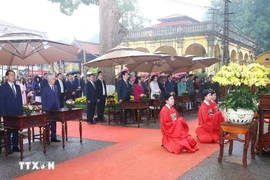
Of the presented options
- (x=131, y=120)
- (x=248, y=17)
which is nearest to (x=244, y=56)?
(x=248, y=17)

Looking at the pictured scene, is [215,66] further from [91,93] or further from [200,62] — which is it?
[91,93]

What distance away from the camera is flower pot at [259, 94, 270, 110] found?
17.1ft

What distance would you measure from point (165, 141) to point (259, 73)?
237 cm

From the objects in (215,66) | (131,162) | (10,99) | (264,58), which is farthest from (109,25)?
(264,58)

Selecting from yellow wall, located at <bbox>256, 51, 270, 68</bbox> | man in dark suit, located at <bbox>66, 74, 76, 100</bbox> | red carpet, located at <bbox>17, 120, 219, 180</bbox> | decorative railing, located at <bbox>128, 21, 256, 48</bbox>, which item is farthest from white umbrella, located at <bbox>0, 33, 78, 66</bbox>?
yellow wall, located at <bbox>256, 51, 270, 68</bbox>

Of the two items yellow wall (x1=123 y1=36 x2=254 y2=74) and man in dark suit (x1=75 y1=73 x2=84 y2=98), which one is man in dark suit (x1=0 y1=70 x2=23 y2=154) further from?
yellow wall (x1=123 y1=36 x2=254 y2=74)

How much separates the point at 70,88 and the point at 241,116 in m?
9.60

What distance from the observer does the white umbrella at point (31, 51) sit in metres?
6.19

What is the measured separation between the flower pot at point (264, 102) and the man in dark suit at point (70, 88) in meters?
9.05

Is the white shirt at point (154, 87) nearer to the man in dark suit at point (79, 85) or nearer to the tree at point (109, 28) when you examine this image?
the tree at point (109, 28)

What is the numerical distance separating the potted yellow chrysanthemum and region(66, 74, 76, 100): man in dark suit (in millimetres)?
8807

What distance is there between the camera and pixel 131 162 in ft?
17.3

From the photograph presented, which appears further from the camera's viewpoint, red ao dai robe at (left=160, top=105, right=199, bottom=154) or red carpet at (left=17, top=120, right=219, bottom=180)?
red ao dai robe at (left=160, top=105, right=199, bottom=154)

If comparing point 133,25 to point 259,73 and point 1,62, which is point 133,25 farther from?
point 259,73
